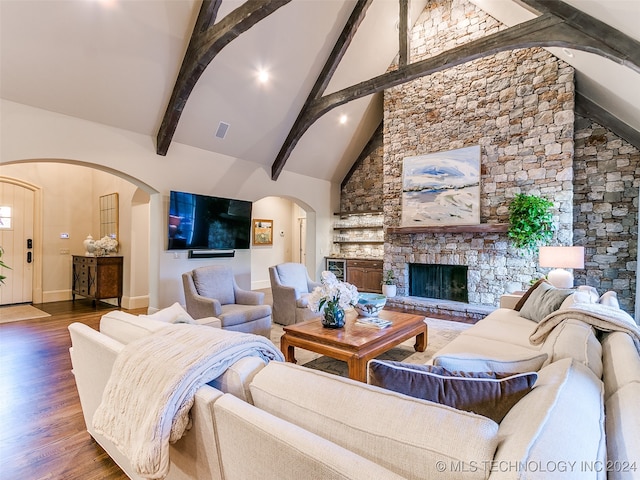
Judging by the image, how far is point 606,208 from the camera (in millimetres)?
4805

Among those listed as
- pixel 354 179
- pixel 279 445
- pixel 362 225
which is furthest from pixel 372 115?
pixel 279 445

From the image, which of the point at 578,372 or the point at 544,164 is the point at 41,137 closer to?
the point at 578,372

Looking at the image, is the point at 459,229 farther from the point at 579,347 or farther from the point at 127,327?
the point at 127,327

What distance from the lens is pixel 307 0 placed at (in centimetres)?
436

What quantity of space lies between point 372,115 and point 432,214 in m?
2.91

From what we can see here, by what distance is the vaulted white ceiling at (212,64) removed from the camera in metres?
3.23

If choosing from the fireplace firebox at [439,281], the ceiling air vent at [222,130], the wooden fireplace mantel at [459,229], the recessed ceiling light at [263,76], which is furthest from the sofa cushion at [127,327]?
the fireplace firebox at [439,281]

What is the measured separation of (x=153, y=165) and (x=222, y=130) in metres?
1.24

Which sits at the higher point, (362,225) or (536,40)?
(536,40)

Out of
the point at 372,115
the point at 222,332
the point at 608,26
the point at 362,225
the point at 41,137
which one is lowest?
the point at 222,332

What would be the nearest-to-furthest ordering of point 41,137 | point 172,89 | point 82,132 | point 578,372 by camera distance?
point 578,372 < point 41,137 < point 82,132 < point 172,89

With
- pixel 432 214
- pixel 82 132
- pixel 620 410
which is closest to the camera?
pixel 620 410

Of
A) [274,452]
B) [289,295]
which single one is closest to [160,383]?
[274,452]

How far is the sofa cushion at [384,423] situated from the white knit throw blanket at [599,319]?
4.40 feet
